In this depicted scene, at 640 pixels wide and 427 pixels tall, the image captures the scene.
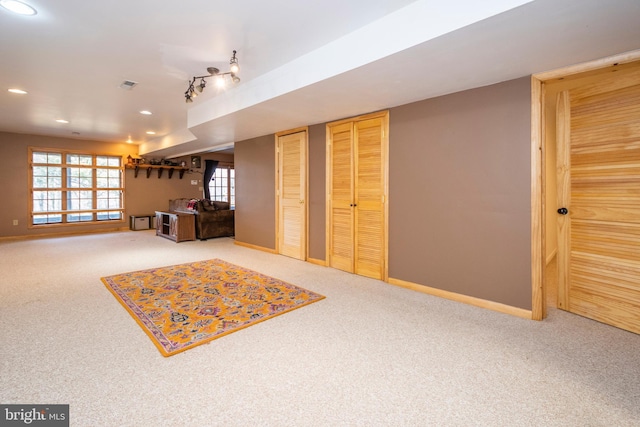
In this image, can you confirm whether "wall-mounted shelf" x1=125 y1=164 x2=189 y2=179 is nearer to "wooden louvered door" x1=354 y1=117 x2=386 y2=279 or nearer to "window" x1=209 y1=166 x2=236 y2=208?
"window" x1=209 y1=166 x2=236 y2=208

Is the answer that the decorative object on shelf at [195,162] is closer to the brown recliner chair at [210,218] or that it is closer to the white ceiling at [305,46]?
the brown recliner chair at [210,218]

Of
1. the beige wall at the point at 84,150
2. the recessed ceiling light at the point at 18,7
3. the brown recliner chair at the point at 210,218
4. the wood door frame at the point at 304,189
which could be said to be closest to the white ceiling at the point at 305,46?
the recessed ceiling light at the point at 18,7

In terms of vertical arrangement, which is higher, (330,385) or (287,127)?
(287,127)

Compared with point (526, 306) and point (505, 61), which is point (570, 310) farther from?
point (505, 61)

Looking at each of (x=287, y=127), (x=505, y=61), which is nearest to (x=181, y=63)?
(x=287, y=127)

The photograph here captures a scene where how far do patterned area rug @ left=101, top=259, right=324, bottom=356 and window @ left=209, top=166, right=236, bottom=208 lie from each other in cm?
618

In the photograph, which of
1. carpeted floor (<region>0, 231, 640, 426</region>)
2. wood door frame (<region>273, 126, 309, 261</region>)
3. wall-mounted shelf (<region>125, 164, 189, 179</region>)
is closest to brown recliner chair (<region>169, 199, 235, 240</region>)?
wall-mounted shelf (<region>125, 164, 189, 179</region>)

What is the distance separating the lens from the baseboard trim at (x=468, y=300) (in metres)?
2.80

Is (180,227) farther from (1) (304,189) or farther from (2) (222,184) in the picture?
(2) (222,184)

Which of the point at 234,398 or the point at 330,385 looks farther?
the point at 330,385

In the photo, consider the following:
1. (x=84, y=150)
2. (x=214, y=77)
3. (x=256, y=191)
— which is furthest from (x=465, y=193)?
(x=84, y=150)

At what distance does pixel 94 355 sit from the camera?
82.5 inches

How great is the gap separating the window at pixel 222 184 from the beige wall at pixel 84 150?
0.47m

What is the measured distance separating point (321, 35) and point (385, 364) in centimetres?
267
